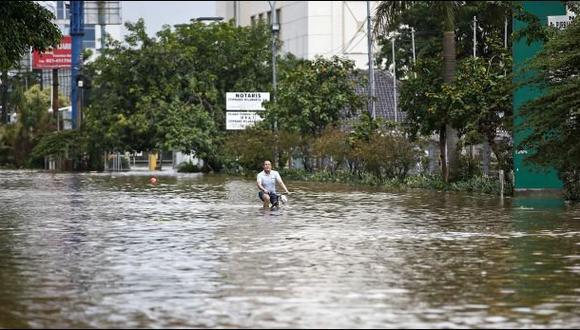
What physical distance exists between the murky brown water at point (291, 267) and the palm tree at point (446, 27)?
1259 cm

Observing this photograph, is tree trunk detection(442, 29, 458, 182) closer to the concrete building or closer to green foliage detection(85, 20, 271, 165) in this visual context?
green foliage detection(85, 20, 271, 165)

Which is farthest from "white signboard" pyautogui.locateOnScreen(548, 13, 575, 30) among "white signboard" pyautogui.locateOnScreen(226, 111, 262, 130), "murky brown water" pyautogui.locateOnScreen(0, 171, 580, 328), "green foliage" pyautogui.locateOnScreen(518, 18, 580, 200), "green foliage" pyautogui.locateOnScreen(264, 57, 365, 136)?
"white signboard" pyautogui.locateOnScreen(226, 111, 262, 130)

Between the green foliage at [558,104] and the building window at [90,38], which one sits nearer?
the green foliage at [558,104]

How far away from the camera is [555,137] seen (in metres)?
29.1

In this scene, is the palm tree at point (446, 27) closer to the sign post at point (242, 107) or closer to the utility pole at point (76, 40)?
the sign post at point (242, 107)

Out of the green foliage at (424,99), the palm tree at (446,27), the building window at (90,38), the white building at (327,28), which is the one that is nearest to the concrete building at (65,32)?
the building window at (90,38)

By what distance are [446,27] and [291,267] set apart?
26631 mm

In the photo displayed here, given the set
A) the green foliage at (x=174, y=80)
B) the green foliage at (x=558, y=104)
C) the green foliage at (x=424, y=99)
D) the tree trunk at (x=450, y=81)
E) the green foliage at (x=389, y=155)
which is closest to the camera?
the green foliage at (x=558, y=104)

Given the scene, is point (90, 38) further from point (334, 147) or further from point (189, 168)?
point (334, 147)

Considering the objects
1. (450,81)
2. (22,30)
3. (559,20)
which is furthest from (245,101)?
(559,20)

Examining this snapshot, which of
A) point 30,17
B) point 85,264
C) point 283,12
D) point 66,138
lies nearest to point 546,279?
point 85,264

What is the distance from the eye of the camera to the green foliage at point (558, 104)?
27.2 meters

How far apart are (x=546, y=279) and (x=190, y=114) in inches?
2213

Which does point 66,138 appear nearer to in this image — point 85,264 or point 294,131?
point 294,131
